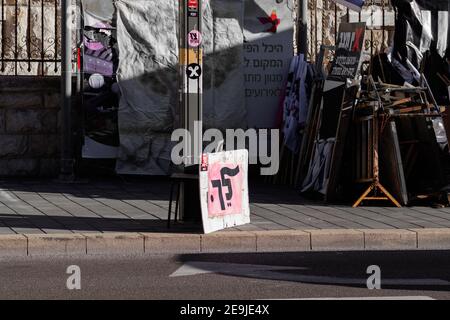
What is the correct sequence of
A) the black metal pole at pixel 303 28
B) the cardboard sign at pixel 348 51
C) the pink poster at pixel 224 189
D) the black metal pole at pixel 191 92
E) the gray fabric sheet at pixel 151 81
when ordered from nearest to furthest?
the pink poster at pixel 224 189 → the black metal pole at pixel 191 92 → the cardboard sign at pixel 348 51 → the gray fabric sheet at pixel 151 81 → the black metal pole at pixel 303 28

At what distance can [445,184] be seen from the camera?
45.1ft

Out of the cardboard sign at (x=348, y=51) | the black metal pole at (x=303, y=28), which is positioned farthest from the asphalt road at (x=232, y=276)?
the black metal pole at (x=303, y=28)

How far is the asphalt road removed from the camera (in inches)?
333

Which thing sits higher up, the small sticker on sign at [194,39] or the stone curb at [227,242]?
the small sticker on sign at [194,39]

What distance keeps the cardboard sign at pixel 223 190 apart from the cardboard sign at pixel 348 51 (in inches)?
125

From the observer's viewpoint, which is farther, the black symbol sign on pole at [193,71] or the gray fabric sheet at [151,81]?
the gray fabric sheet at [151,81]

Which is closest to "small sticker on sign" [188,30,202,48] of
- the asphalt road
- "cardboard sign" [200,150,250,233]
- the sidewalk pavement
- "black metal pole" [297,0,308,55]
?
"cardboard sign" [200,150,250,233]

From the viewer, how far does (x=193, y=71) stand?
11.9m

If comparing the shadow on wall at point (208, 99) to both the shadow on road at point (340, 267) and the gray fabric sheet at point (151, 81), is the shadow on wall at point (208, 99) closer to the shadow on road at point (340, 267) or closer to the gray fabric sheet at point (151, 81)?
the gray fabric sheet at point (151, 81)

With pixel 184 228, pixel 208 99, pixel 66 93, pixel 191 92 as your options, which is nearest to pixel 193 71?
pixel 191 92

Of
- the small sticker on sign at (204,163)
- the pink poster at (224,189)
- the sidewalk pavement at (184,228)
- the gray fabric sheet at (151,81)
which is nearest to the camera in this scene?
the sidewalk pavement at (184,228)

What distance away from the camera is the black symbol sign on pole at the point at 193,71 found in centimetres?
1187

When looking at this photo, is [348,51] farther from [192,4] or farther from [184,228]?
[184,228]

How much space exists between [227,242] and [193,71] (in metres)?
2.11
